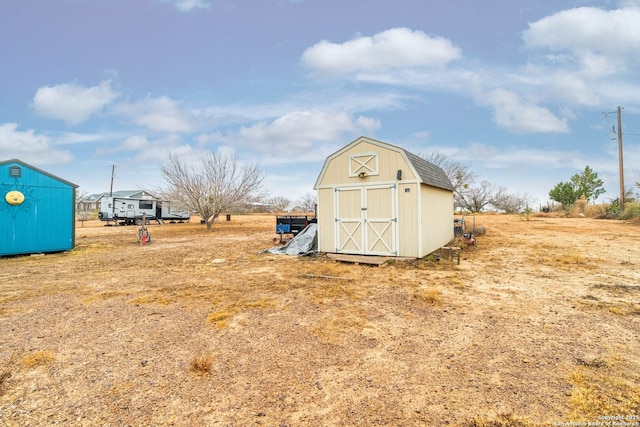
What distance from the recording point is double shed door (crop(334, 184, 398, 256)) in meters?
8.74

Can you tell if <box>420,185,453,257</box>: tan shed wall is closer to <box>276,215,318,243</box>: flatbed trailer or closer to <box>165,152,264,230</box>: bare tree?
<box>276,215,318,243</box>: flatbed trailer

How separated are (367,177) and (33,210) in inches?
445

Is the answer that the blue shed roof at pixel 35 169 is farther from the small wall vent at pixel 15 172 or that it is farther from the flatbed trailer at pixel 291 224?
the flatbed trailer at pixel 291 224

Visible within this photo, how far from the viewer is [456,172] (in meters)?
20.4

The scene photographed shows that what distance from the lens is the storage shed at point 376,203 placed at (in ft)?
27.8

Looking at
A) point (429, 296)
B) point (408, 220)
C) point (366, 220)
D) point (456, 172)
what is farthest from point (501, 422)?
point (456, 172)

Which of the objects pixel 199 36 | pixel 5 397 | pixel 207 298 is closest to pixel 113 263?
pixel 207 298

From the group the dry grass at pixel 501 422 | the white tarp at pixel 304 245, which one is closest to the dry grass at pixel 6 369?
the dry grass at pixel 501 422

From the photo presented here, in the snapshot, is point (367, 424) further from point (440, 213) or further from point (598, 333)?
point (440, 213)

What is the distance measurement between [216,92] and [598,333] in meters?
16.4

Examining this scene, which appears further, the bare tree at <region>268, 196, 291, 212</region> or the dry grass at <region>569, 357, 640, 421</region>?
the bare tree at <region>268, 196, 291, 212</region>

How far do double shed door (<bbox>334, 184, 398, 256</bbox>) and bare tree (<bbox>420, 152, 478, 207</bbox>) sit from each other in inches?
505

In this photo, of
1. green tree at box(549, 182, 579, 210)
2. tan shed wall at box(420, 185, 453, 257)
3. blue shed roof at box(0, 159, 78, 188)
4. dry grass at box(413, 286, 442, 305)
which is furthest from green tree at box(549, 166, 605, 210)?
blue shed roof at box(0, 159, 78, 188)

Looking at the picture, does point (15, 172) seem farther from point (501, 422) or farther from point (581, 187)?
point (581, 187)
